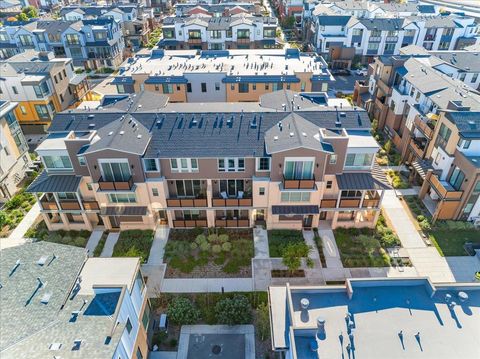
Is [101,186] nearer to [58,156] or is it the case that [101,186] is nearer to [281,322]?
[58,156]

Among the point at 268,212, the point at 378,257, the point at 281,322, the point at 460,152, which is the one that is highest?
the point at 460,152

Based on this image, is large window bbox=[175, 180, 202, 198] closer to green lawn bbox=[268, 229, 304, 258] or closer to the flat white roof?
green lawn bbox=[268, 229, 304, 258]

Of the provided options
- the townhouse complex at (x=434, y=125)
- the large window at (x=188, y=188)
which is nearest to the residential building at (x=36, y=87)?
the large window at (x=188, y=188)

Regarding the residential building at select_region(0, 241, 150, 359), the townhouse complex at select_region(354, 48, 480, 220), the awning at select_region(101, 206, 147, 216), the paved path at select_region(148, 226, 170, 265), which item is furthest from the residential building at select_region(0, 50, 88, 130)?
the townhouse complex at select_region(354, 48, 480, 220)

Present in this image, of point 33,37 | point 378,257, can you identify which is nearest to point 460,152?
point 378,257

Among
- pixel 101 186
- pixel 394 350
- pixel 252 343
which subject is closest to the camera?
pixel 394 350

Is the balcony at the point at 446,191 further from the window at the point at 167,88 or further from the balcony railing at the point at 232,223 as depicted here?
the window at the point at 167,88
